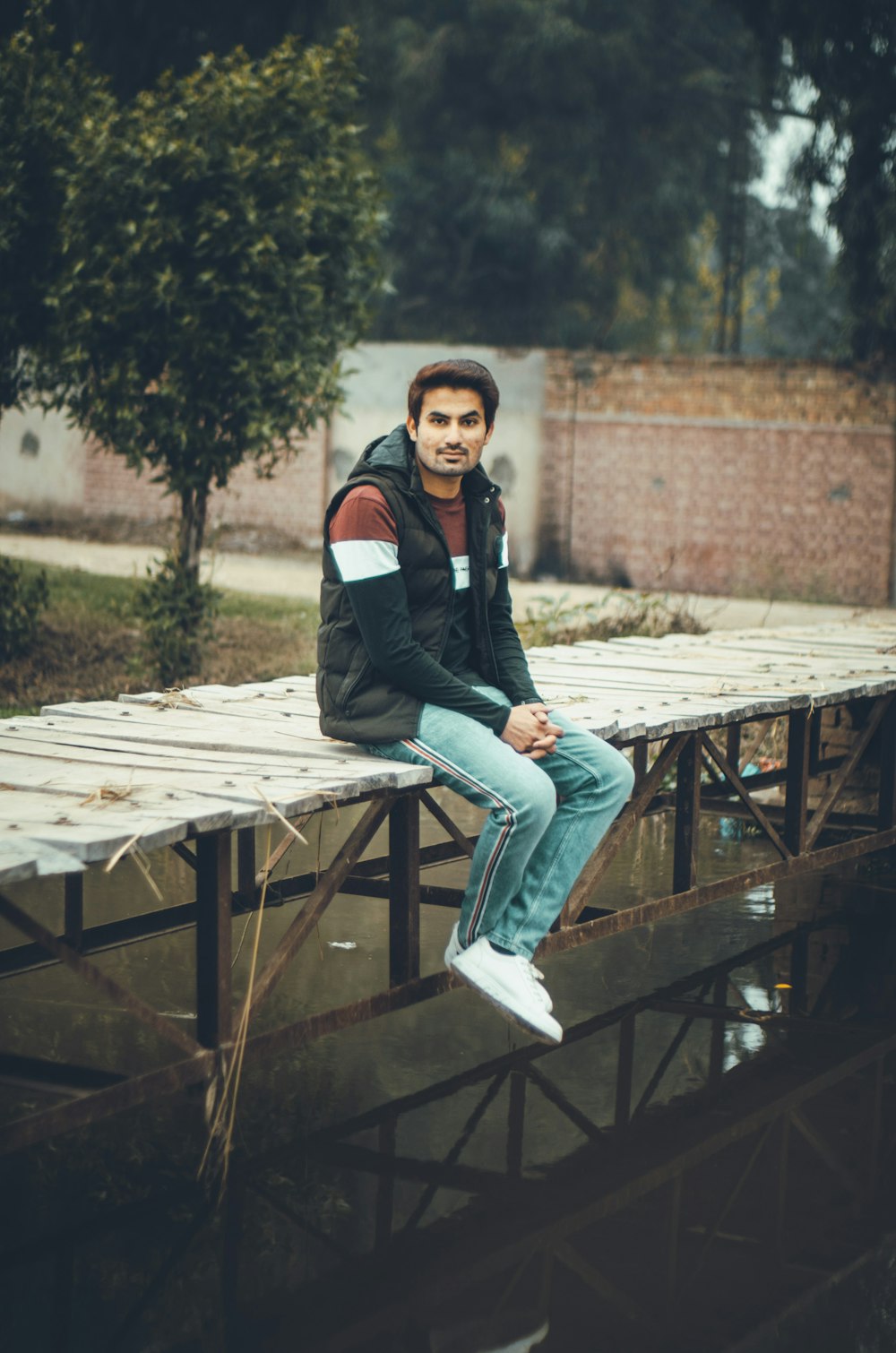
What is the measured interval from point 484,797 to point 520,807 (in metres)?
0.10

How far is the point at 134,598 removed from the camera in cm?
1004

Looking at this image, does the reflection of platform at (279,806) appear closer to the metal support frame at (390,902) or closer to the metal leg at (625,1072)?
the metal support frame at (390,902)

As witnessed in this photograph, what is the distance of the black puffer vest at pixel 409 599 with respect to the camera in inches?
147

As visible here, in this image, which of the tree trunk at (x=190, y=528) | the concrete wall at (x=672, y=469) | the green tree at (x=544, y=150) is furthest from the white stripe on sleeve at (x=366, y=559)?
the green tree at (x=544, y=150)

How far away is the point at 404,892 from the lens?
3.96 m

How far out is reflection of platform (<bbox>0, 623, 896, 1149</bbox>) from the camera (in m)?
3.12

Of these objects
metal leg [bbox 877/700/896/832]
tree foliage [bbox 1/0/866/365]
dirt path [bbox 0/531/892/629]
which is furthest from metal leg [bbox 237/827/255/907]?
tree foliage [bbox 1/0/866/365]

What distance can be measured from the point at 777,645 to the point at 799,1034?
248cm

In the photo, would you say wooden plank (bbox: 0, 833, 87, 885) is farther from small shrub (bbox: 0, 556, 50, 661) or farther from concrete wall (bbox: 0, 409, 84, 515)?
concrete wall (bbox: 0, 409, 84, 515)

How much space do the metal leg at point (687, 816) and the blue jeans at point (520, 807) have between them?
3.45 feet

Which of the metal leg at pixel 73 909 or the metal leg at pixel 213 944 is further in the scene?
the metal leg at pixel 73 909

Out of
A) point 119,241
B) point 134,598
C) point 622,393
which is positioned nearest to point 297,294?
point 119,241

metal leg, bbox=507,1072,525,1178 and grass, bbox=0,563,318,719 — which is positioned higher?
grass, bbox=0,563,318,719

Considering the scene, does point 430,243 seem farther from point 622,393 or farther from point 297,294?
point 297,294
